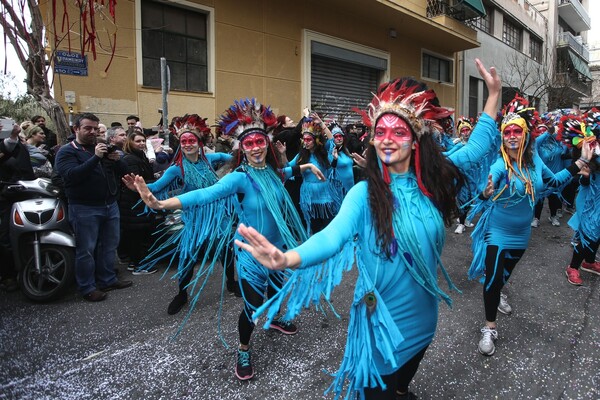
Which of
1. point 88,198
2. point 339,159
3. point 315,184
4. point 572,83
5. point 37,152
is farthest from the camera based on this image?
point 572,83

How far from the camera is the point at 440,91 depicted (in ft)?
54.9

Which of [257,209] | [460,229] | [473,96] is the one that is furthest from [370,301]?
[473,96]

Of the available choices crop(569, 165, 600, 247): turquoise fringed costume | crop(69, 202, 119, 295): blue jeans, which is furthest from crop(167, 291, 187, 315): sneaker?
crop(569, 165, 600, 247): turquoise fringed costume

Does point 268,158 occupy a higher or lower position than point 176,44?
lower

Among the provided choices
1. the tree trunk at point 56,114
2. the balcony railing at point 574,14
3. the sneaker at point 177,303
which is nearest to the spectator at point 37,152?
the tree trunk at point 56,114

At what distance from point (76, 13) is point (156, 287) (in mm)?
5202

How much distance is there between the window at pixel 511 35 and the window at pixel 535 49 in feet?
6.51

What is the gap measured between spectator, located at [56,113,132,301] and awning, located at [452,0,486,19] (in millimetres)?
14839

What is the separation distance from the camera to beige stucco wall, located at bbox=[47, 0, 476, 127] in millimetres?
7295

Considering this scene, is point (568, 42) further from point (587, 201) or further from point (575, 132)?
point (587, 201)

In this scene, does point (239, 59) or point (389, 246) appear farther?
point (239, 59)

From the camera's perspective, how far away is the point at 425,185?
1914mm

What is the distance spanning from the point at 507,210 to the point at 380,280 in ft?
6.19

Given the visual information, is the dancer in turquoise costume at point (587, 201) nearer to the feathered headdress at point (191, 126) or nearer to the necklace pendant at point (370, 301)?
the necklace pendant at point (370, 301)
